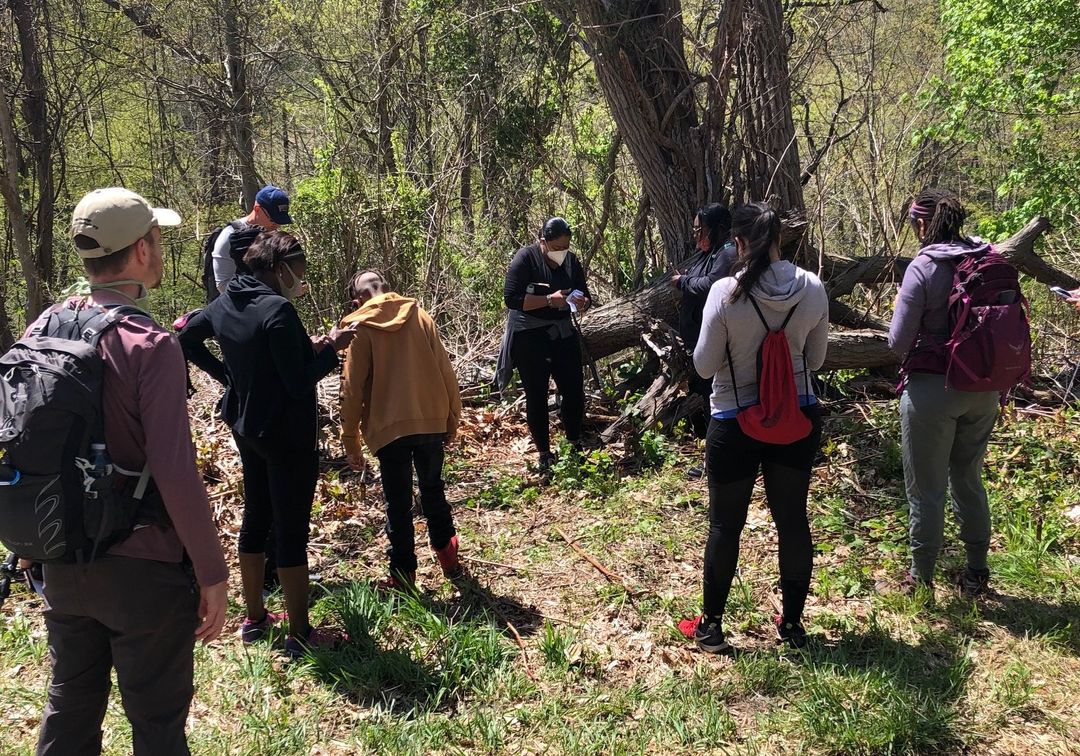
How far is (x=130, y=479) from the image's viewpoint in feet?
7.33

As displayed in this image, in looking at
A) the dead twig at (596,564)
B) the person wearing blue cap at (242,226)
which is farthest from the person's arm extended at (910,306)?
the person wearing blue cap at (242,226)

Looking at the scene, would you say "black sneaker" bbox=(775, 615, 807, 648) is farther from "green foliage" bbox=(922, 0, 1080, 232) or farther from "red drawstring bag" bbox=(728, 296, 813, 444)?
"green foliage" bbox=(922, 0, 1080, 232)

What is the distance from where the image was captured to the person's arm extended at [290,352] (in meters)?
3.49

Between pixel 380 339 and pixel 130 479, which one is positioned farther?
pixel 380 339

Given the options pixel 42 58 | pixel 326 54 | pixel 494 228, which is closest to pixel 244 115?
pixel 326 54

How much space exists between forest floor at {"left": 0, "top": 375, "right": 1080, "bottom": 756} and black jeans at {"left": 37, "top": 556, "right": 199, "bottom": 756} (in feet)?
3.02

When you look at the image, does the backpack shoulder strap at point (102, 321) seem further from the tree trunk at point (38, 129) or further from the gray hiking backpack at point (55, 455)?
the tree trunk at point (38, 129)

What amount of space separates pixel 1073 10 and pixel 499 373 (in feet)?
37.8

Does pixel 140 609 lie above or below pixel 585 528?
above

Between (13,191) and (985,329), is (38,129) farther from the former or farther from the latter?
(985,329)

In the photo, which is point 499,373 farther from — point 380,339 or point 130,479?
point 130,479

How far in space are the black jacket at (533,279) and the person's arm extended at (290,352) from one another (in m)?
2.51

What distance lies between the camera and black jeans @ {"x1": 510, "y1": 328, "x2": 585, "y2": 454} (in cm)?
604

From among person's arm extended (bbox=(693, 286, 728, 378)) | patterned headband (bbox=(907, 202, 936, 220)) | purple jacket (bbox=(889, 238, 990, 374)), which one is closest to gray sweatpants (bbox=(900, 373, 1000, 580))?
purple jacket (bbox=(889, 238, 990, 374))
